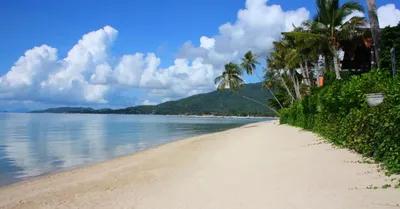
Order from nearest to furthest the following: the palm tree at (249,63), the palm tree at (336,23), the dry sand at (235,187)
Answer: the dry sand at (235,187) → the palm tree at (336,23) → the palm tree at (249,63)

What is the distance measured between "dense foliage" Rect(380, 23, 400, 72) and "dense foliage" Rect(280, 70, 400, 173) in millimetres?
5787

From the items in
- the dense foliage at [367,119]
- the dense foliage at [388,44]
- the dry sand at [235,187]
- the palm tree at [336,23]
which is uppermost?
the palm tree at [336,23]

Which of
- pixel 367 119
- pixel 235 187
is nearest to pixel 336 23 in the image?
pixel 367 119

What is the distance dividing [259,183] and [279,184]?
1.53ft

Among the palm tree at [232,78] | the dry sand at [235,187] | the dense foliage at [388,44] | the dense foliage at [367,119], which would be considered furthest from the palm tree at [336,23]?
the palm tree at [232,78]

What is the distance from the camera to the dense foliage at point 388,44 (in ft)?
54.6

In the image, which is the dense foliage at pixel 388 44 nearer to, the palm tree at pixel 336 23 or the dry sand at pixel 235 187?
the palm tree at pixel 336 23

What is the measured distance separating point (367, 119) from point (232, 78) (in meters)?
45.4

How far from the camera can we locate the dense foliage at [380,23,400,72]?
1664 cm

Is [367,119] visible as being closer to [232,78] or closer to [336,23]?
[336,23]

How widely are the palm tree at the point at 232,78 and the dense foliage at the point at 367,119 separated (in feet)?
129

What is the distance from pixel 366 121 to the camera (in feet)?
26.0

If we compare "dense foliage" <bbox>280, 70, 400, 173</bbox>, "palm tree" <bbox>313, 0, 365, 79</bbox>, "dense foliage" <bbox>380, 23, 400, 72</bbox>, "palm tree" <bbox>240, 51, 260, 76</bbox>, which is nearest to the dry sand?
"dense foliage" <bbox>280, 70, 400, 173</bbox>

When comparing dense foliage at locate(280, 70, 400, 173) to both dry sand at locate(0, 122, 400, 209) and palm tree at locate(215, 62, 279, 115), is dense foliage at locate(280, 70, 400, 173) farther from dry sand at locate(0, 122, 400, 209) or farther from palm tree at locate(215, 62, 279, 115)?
palm tree at locate(215, 62, 279, 115)
